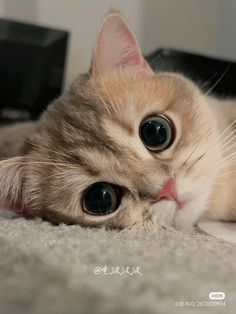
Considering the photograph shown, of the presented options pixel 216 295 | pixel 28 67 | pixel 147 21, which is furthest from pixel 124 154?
pixel 147 21

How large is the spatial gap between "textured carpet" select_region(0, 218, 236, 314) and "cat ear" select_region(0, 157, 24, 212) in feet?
0.61

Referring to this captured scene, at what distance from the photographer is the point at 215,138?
3.37 feet

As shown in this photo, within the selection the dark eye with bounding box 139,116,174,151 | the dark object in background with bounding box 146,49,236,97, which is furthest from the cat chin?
the dark object in background with bounding box 146,49,236,97

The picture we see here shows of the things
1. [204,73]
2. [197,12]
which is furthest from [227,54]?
[204,73]

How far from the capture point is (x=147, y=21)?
2.24 metres

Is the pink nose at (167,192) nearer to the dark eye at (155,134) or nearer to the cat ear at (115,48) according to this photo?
the dark eye at (155,134)

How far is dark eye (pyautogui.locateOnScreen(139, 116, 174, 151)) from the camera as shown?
0.94m

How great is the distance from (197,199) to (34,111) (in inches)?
48.6

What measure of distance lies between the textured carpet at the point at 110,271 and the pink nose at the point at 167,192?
3.2 inches

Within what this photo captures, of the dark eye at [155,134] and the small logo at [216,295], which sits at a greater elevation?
the dark eye at [155,134]

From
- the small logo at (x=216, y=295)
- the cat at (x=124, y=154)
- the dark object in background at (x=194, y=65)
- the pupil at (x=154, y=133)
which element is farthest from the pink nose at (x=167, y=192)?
the dark object in background at (x=194, y=65)

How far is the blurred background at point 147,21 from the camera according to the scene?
2107 millimetres

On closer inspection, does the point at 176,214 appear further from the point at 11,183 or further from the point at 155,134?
the point at 11,183

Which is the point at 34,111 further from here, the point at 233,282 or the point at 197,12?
the point at 233,282
